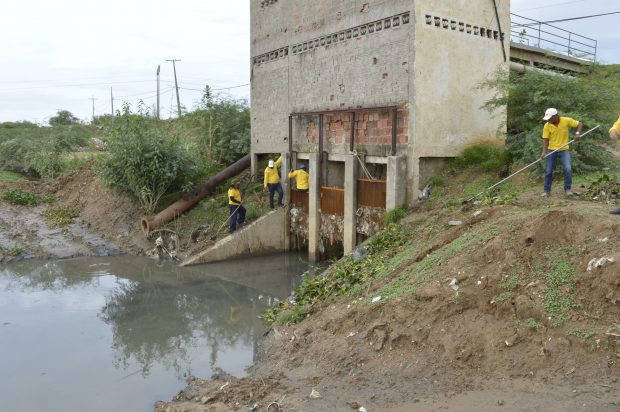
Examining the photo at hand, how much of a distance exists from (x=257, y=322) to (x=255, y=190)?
662 cm

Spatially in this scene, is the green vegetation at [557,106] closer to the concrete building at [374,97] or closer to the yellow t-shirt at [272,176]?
the concrete building at [374,97]

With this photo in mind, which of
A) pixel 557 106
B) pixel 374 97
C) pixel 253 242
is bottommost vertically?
pixel 253 242

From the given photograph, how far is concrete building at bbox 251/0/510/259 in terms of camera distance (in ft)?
36.0

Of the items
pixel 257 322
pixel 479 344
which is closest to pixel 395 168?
pixel 257 322

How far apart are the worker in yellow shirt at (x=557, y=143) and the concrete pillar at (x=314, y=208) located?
572 cm

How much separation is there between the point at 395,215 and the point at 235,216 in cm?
503

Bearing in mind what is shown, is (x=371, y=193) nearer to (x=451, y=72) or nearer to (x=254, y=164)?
(x=451, y=72)

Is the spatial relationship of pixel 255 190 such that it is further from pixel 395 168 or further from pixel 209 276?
pixel 395 168

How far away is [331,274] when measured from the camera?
29.9ft

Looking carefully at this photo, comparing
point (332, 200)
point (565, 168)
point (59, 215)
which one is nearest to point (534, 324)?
point (565, 168)

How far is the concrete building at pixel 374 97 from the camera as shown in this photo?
10961mm

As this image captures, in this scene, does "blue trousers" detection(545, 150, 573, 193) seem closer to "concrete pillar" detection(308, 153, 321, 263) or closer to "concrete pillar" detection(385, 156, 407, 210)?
"concrete pillar" detection(385, 156, 407, 210)

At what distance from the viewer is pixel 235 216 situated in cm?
1403

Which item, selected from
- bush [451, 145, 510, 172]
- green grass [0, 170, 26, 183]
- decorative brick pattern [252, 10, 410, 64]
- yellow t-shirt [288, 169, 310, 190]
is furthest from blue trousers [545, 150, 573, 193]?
green grass [0, 170, 26, 183]
